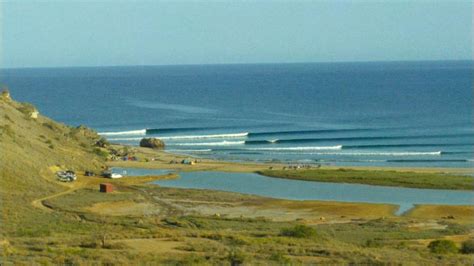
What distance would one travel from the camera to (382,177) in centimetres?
5638

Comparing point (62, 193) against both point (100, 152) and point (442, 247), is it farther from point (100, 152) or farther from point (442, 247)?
point (442, 247)

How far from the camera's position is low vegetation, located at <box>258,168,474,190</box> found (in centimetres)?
5341

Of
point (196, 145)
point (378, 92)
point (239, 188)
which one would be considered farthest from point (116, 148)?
point (378, 92)

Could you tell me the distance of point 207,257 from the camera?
2484cm

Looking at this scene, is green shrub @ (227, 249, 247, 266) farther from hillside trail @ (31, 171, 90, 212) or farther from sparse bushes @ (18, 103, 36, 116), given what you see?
sparse bushes @ (18, 103, 36, 116)

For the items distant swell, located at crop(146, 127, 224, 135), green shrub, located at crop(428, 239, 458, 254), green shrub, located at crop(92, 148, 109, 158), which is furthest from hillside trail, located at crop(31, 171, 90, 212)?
distant swell, located at crop(146, 127, 224, 135)

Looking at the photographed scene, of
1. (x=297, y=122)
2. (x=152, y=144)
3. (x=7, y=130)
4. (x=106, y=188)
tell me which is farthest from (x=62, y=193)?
(x=297, y=122)

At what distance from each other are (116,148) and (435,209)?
35290 millimetres

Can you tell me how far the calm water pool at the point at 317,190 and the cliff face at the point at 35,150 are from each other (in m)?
7.19

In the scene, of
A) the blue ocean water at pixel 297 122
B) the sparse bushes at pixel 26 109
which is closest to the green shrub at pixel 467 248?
the blue ocean water at pixel 297 122

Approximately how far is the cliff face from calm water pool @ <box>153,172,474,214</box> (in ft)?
23.6

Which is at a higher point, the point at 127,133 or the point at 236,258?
the point at 127,133

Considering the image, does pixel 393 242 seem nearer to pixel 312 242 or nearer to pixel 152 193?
pixel 312 242

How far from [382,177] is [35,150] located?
2321cm
